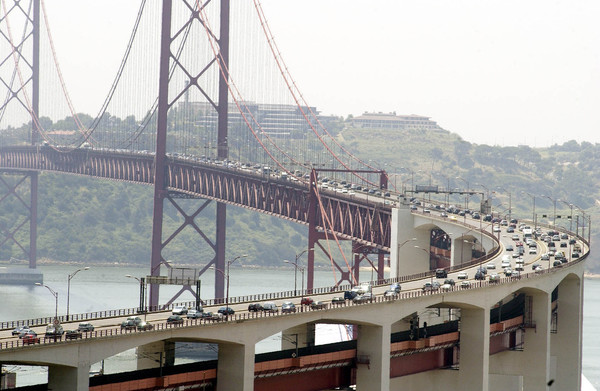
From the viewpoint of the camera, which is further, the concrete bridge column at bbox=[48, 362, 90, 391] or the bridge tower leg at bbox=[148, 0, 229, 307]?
the bridge tower leg at bbox=[148, 0, 229, 307]

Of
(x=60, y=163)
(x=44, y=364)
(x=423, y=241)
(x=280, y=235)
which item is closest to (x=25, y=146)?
(x=60, y=163)

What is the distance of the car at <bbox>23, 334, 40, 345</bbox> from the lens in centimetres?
4425

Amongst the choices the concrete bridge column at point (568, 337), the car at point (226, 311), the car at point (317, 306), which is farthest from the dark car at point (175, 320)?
the concrete bridge column at point (568, 337)

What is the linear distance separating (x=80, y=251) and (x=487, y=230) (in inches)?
4161

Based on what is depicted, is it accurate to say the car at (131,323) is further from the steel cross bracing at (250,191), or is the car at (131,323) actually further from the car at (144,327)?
the steel cross bracing at (250,191)

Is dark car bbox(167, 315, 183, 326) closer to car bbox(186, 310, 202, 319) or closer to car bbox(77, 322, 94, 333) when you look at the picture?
car bbox(186, 310, 202, 319)

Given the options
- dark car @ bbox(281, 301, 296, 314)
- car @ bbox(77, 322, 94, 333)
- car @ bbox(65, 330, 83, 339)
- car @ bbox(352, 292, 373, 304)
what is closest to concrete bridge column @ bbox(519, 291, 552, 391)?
car @ bbox(352, 292, 373, 304)

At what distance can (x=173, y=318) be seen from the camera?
167 ft

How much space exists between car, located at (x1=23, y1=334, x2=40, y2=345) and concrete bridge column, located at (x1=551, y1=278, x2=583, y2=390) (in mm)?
47309

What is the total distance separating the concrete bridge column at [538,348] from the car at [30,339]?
40.0 metres

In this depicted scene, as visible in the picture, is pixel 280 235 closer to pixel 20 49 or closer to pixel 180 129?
pixel 180 129

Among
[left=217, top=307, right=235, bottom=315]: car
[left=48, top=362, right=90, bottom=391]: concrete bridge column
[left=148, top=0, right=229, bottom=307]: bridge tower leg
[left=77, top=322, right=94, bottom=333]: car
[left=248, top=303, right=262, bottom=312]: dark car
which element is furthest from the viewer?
[left=148, top=0, right=229, bottom=307]: bridge tower leg

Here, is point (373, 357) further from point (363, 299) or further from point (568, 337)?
point (568, 337)

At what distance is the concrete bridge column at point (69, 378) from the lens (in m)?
45.2
